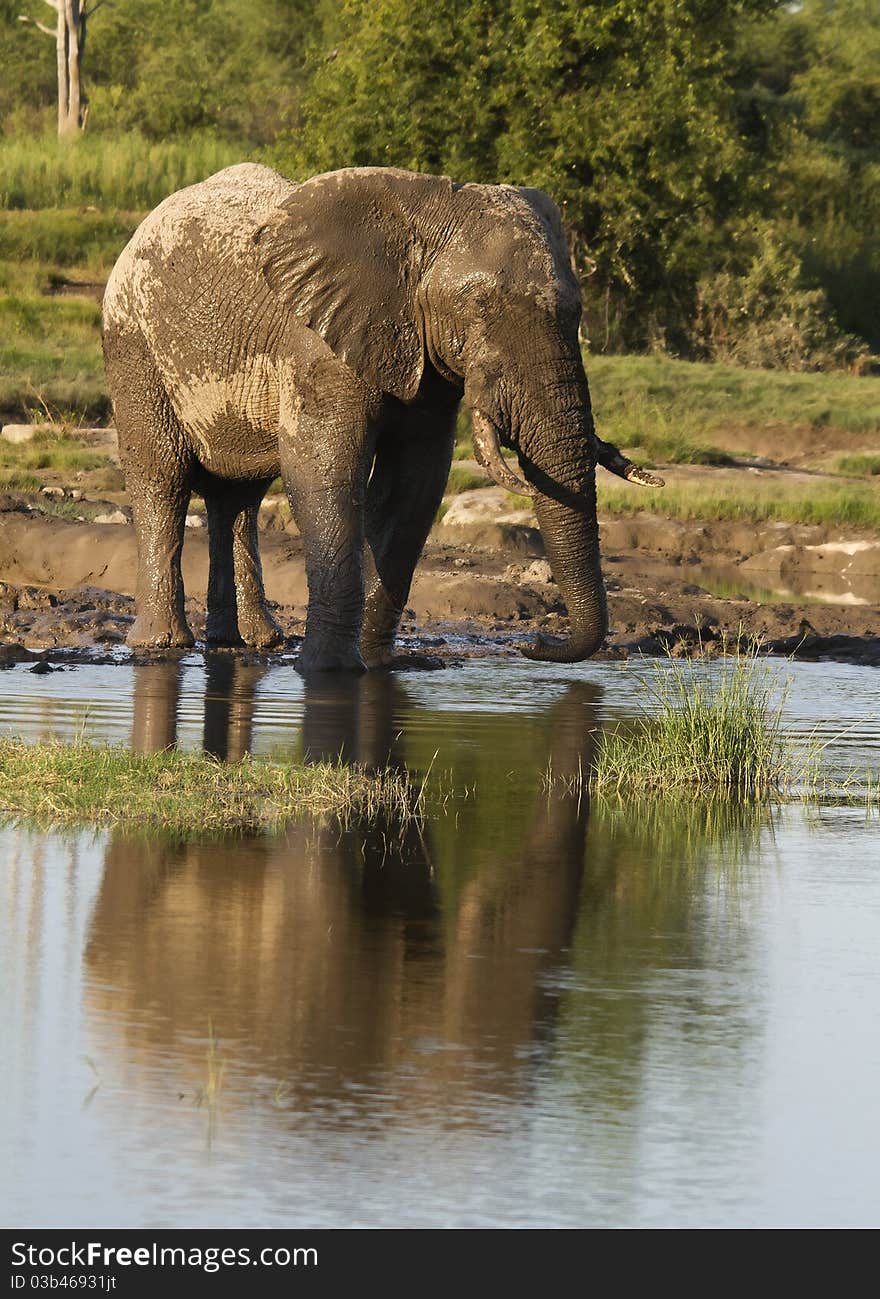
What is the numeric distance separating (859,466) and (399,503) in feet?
44.4

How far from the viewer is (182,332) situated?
524 inches

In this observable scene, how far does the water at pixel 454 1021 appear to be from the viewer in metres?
4.38

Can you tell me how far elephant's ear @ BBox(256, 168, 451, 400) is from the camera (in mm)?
12297

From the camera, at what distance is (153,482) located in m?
14.0

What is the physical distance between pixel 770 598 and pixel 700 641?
3.38 m

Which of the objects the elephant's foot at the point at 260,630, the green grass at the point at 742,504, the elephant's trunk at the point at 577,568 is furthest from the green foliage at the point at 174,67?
the elephant's trunk at the point at 577,568

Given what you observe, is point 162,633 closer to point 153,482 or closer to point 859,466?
point 153,482

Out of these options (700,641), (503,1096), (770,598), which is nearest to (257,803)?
(503,1096)

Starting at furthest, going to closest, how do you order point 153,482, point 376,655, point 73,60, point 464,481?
point 73,60 → point 464,481 → point 153,482 → point 376,655

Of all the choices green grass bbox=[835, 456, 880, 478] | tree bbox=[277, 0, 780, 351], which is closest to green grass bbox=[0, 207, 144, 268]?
tree bbox=[277, 0, 780, 351]

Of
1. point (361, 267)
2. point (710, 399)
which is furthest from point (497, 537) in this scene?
point (710, 399)

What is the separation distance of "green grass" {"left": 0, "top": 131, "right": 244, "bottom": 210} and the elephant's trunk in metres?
25.0

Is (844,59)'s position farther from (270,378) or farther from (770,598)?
(270,378)

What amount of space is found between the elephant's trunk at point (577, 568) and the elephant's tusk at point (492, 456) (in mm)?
302
